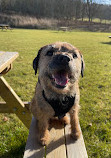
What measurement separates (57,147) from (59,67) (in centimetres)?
106

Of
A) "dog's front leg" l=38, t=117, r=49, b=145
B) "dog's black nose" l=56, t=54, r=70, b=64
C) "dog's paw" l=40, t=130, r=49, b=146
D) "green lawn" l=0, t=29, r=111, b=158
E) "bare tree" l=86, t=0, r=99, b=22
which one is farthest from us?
"bare tree" l=86, t=0, r=99, b=22

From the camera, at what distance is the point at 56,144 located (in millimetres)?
2062

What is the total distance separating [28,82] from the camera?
545 cm

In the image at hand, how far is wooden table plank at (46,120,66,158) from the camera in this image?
1.88 meters

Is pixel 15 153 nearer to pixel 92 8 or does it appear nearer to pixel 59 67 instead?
pixel 59 67

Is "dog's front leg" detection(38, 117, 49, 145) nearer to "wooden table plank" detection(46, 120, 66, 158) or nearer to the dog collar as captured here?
"wooden table plank" detection(46, 120, 66, 158)

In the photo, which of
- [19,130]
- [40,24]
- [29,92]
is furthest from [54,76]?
[40,24]

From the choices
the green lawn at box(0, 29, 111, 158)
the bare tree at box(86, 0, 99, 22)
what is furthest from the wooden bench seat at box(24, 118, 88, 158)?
the bare tree at box(86, 0, 99, 22)

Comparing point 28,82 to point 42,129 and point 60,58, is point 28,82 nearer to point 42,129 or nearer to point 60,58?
point 42,129

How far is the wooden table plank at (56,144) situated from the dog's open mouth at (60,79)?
2.65ft

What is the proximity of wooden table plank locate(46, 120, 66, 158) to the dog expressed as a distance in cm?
9

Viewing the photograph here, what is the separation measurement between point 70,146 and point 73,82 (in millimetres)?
861

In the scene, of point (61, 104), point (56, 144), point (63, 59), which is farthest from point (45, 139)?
point (63, 59)

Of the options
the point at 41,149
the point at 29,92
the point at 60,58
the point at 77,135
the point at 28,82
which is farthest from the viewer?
the point at 28,82
